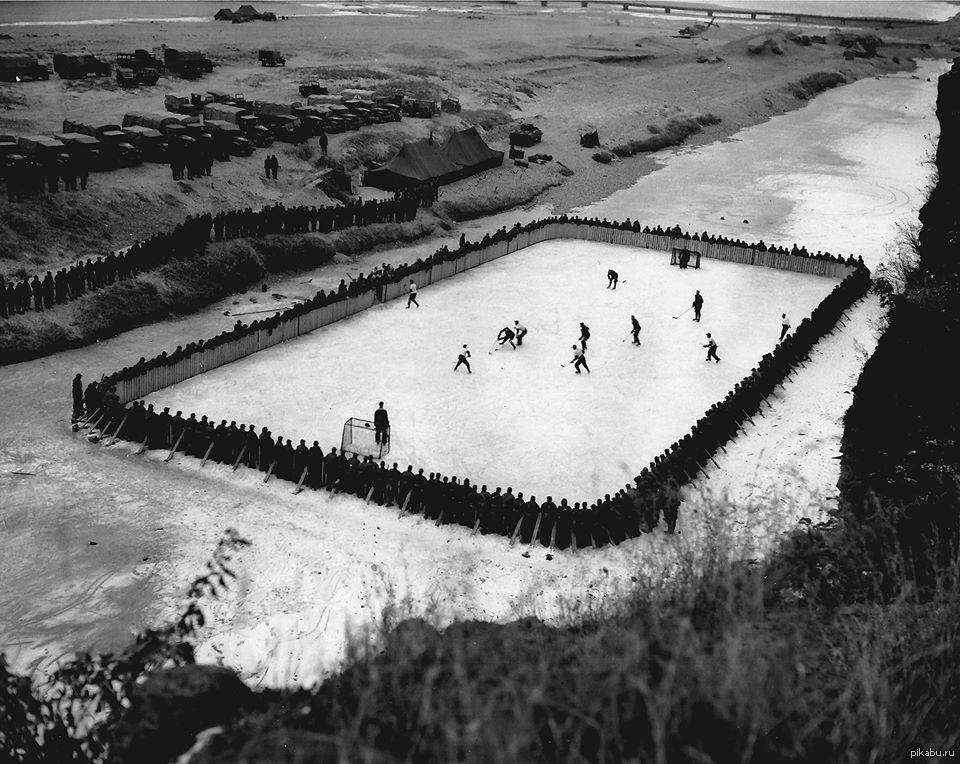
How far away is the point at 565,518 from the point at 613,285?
18.7 m

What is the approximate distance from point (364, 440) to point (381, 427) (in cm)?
98

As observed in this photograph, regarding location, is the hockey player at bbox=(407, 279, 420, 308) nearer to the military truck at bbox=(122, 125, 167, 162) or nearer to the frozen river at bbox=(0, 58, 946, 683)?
the frozen river at bbox=(0, 58, 946, 683)

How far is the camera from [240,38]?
99.1 m

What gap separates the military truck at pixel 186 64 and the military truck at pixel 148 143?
99.2 ft

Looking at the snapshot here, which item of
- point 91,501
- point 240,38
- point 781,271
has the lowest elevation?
point 91,501

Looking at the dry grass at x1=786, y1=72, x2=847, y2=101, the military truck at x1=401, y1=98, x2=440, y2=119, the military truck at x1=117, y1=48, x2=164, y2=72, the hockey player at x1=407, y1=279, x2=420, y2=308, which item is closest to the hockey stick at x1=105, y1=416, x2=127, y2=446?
the hockey player at x1=407, y1=279, x2=420, y2=308

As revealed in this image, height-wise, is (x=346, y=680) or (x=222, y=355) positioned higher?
(x=346, y=680)

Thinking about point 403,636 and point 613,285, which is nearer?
point 403,636

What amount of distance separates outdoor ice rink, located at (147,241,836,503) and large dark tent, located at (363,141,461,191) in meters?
12.9

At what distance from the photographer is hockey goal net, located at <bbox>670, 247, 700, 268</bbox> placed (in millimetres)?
36969

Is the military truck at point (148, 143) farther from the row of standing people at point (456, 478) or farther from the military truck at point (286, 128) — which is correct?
the row of standing people at point (456, 478)

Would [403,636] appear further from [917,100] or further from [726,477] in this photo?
[917,100]

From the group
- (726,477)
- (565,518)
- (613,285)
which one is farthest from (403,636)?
(613,285)

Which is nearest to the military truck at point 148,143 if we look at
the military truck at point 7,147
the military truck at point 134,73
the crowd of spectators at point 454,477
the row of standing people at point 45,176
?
the row of standing people at point 45,176
